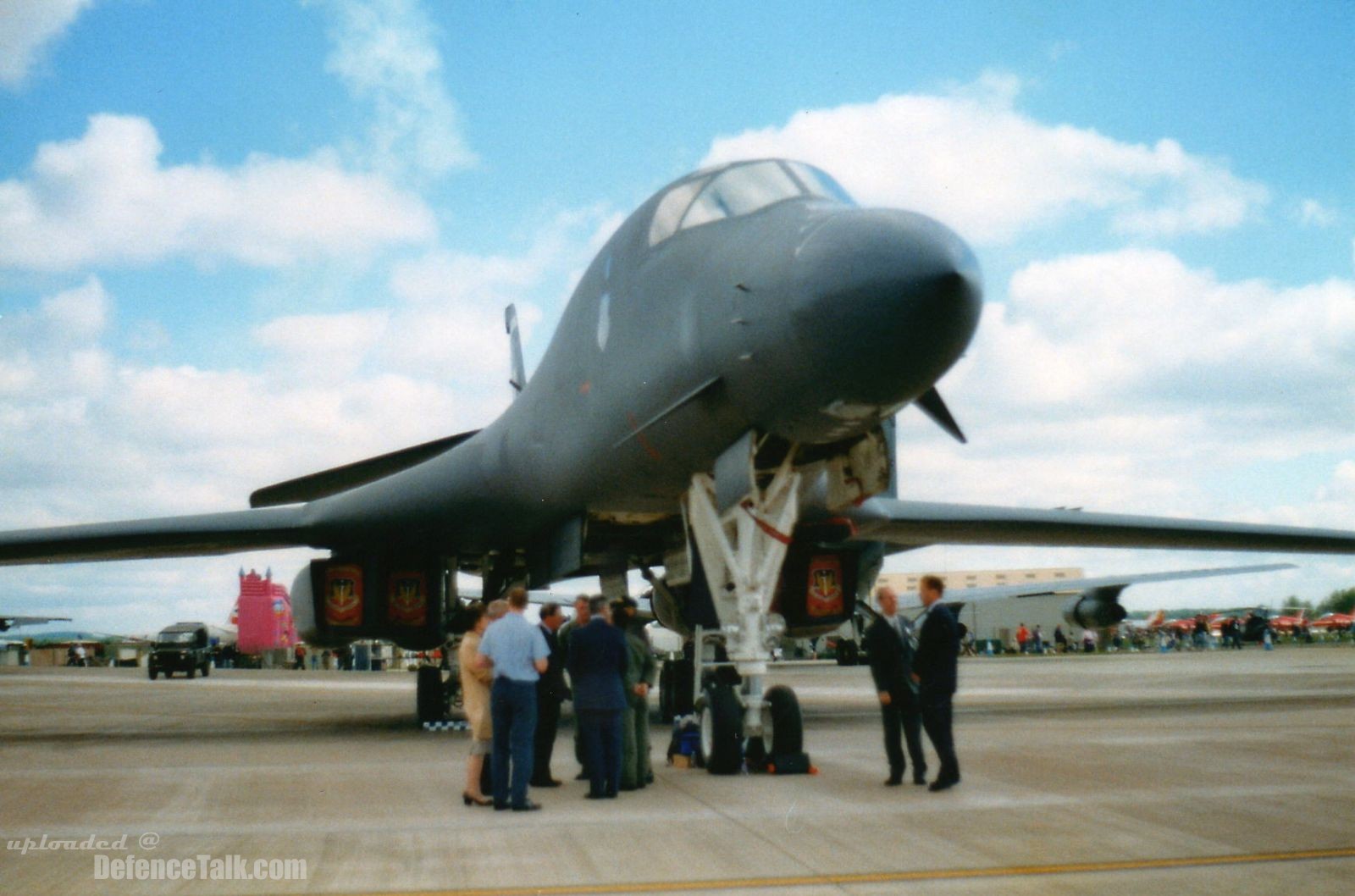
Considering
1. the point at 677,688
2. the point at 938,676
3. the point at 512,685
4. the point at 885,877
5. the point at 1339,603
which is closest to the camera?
the point at 885,877

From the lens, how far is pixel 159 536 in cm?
1324

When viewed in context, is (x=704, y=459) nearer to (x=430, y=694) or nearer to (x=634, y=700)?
(x=634, y=700)

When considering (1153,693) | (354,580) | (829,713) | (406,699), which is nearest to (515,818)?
(354,580)

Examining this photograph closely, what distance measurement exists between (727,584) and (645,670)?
0.86 m

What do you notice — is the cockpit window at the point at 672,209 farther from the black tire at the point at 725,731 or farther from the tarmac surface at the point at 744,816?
the tarmac surface at the point at 744,816

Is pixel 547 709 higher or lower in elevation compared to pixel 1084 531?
lower

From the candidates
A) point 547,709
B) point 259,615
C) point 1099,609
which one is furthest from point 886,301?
point 259,615

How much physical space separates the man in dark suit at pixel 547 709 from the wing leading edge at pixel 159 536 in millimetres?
6292

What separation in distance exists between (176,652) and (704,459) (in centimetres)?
3021

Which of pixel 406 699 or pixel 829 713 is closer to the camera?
pixel 829 713

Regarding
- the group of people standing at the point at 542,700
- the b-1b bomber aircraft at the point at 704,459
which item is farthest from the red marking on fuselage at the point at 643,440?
the group of people standing at the point at 542,700

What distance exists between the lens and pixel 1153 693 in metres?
17.0

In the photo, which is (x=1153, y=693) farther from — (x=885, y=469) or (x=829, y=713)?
(x=885, y=469)

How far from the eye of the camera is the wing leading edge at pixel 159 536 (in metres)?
13.0
